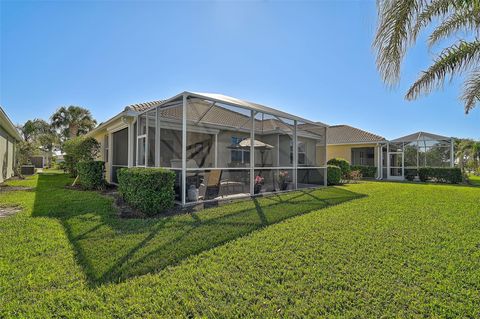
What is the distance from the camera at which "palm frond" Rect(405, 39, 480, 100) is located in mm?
5758

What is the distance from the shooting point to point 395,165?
68.2ft

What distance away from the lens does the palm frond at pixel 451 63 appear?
18.9 ft

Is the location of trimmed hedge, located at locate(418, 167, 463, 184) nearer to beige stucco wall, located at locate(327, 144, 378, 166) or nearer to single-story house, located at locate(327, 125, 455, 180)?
single-story house, located at locate(327, 125, 455, 180)

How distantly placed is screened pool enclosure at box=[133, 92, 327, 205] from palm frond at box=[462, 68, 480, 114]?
5569mm

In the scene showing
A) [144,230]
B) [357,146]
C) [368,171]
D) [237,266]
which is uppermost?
[357,146]

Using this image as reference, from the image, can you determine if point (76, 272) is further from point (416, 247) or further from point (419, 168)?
point (419, 168)

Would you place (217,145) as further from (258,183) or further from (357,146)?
(357,146)

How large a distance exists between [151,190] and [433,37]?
27.8 feet

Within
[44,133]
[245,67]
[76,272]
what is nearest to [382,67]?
[76,272]

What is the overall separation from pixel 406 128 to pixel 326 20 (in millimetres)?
20392

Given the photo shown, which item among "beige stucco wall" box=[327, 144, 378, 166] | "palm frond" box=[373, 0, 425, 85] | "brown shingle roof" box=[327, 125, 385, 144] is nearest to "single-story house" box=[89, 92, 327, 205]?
"palm frond" box=[373, 0, 425, 85]

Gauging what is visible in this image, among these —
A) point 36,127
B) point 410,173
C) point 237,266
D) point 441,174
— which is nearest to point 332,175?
point 410,173

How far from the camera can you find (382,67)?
5.34 m

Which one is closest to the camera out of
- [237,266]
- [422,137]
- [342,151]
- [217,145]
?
[237,266]
